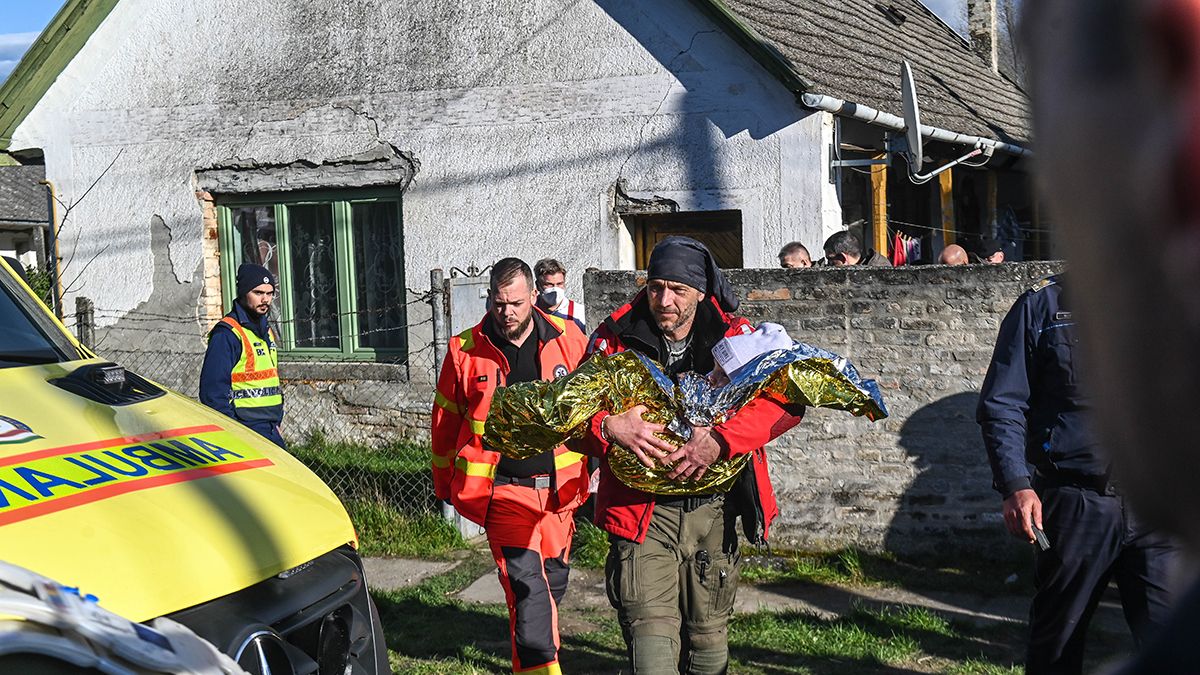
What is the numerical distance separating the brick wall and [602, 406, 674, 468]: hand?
119 inches

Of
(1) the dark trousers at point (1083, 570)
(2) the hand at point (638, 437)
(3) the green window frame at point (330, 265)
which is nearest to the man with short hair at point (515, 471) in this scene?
(2) the hand at point (638, 437)

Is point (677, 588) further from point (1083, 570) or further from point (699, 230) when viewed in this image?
point (699, 230)

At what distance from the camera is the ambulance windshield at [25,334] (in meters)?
3.63

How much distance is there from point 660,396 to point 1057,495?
1502 mm

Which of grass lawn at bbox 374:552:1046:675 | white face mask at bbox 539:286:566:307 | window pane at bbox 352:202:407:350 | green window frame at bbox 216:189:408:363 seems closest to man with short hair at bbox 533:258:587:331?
white face mask at bbox 539:286:566:307

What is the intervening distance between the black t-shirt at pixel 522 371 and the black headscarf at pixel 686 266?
108 centimetres

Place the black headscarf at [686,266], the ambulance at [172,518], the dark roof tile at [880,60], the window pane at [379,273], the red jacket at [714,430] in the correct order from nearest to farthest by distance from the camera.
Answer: the ambulance at [172,518], the red jacket at [714,430], the black headscarf at [686,266], the dark roof tile at [880,60], the window pane at [379,273]

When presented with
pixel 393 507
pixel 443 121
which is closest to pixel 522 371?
pixel 393 507

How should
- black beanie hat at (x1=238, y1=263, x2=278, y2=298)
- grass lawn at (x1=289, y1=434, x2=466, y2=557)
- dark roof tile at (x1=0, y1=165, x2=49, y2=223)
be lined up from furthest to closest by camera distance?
dark roof tile at (x1=0, y1=165, x2=49, y2=223) → grass lawn at (x1=289, y1=434, x2=466, y2=557) → black beanie hat at (x1=238, y1=263, x2=278, y2=298)

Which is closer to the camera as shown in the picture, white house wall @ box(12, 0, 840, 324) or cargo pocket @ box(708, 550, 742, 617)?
cargo pocket @ box(708, 550, 742, 617)

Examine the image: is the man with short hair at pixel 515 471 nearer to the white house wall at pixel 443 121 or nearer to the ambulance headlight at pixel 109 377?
the ambulance headlight at pixel 109 377

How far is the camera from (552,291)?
8.70m

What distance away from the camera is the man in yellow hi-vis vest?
256 inches

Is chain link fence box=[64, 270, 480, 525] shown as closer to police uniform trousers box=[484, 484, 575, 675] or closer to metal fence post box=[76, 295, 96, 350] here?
metal fence post box=[76, 295, 96, 350]
